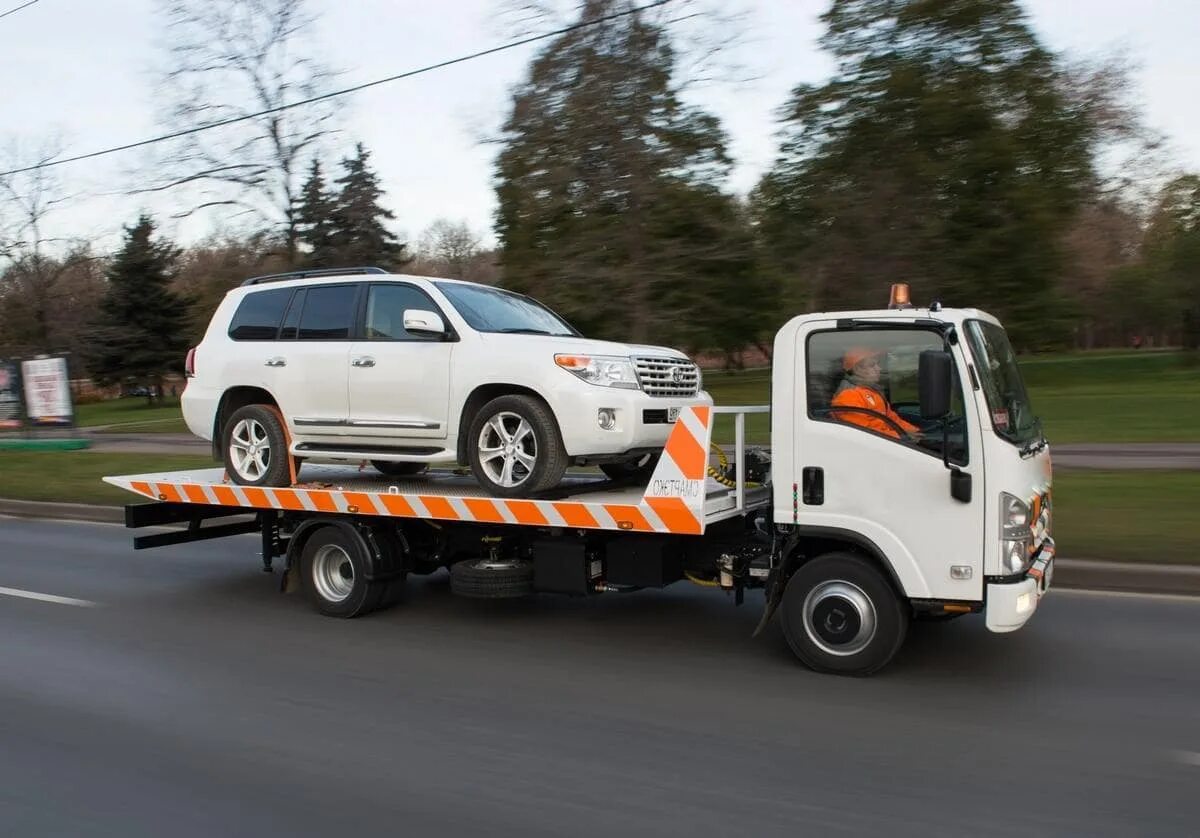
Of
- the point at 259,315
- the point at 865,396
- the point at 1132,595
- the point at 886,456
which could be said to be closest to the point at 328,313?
the point at 259,315

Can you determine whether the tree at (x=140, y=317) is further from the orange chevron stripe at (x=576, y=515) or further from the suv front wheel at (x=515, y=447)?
the orange chevron stripe at (x=576, y=515)

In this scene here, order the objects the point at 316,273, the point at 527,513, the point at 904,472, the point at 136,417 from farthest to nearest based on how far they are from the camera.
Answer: the point at 136,417
the point at 316,273
the point at 527,513
the point at 904,472

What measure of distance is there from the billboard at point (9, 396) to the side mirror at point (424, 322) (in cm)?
1993

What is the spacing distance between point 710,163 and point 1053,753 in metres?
12.3

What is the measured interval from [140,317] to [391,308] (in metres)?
50.6

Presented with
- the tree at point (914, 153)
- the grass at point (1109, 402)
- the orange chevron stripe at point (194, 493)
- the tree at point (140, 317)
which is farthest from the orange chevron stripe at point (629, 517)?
the tree at point (140, 317)

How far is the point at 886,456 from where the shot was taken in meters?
5.60

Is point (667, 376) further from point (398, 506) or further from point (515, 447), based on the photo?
point (398, 506)

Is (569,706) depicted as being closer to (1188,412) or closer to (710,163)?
(710,163)

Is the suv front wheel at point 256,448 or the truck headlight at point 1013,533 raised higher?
the suv front wheel at point 256,448

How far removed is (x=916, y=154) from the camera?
62.3 feet

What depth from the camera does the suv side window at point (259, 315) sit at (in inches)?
321

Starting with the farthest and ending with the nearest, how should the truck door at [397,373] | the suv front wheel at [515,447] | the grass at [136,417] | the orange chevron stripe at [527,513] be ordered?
the grass at [136,417], the truck door at [397,373], the suv front wheel at [515,447], the orange chevron stripe at [527,513]

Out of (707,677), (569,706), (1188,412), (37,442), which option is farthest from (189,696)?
(1188,412)
